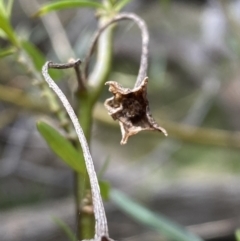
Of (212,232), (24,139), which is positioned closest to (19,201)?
(24,139)

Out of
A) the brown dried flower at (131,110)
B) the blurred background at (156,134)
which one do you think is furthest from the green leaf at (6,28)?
the blurred background at (156,134)

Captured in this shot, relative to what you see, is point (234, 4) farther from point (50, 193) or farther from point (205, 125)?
point (50, 193)

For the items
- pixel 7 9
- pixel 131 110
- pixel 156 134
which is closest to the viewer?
pixel 131 110

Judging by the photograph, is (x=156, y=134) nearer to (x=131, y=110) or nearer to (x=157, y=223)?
(x=157, y=223)

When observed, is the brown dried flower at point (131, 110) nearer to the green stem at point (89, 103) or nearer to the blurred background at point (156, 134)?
the green stem at point (89, 103)

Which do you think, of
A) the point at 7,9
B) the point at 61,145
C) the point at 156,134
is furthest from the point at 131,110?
the point at 156,134
